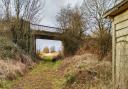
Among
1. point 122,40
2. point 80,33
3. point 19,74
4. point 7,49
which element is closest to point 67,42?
point 80,33

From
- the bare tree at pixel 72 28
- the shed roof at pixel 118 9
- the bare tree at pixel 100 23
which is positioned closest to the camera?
the shed roof at pixel 118 9

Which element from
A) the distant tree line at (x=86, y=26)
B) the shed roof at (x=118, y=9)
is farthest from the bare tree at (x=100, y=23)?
the shed roof at (x=118, y=9)

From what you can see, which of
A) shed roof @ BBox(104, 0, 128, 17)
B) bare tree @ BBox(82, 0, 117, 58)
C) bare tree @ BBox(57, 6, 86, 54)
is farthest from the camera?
bare tree @ BBox(57, 6, 86, 54)

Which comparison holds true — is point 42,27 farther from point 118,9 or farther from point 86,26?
point 118,9

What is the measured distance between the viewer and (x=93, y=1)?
30.9 meters

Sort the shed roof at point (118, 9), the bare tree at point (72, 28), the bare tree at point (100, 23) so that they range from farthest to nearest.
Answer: the bare tree at point (72, 28) < the bare tree at point (100, 23) < the shed roof at point (118, 9)

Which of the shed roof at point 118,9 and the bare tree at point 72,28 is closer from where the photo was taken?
the shed roof at point 118,9

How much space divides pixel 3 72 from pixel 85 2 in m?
18.1

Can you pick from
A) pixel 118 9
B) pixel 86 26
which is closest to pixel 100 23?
pixel 86 26

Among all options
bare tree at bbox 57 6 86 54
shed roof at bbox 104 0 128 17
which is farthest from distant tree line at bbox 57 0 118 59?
shed roof at bbox 104 0 128 17

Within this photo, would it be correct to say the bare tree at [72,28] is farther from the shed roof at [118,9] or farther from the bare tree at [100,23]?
the shed roof at [118,9]

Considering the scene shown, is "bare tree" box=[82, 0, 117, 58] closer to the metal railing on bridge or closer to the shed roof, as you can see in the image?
the metal railing on bridge

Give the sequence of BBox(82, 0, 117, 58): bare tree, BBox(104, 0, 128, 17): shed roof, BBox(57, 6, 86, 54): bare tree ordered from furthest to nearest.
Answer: BBox(57, 6, 86, 54): bare tree → BBox(82, 0, 117, 58): bare tree → BBox(104, 0, 128, 17): shed roof

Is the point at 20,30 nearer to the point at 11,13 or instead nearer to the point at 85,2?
the point at 11,13
